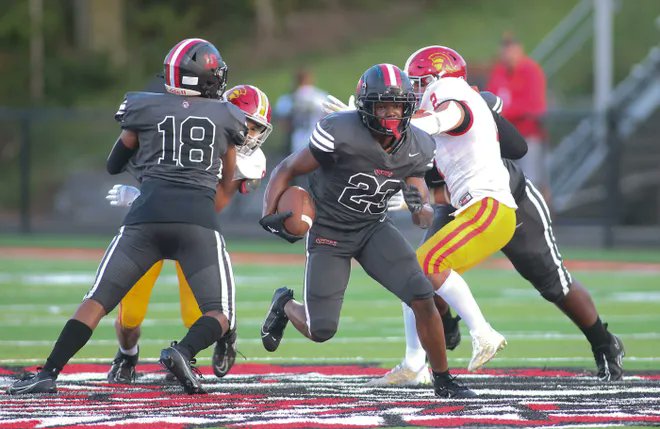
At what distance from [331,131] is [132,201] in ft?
3.85

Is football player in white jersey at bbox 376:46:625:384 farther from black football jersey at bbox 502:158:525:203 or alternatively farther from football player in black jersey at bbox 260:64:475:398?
football player in black jersey at bbox 260:64:475:398

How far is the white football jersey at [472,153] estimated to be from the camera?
7.20 metres

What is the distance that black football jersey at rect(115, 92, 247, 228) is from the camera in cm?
666

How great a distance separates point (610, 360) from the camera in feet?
23.8

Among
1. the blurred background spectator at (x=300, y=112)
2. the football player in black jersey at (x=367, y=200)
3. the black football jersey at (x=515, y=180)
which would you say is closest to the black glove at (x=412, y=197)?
the football player in black jersey at (x=367, y=200)

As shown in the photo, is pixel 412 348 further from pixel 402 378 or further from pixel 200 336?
pixel 200 336

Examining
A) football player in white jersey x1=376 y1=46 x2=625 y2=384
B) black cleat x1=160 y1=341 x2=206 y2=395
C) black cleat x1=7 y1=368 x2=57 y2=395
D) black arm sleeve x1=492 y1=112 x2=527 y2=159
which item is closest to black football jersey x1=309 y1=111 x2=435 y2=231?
football player in white jersey x1=376 y1=46 x2=625 y2=384

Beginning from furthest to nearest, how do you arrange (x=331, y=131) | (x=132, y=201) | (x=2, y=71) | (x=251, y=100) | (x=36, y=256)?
(x=2, y=71) → (x=36, y=256) → (x=251, y=100) → (x=132, y=201) → (x=331, y=131)

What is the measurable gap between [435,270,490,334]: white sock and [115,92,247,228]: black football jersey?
4.08 ft

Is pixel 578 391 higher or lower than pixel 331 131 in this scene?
lower

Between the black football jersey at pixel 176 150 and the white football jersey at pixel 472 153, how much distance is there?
120 centimetres

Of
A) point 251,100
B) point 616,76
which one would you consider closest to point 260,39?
point 616,76

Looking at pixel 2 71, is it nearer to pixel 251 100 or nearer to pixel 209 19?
pixel 209 19

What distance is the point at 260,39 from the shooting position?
34.1m
